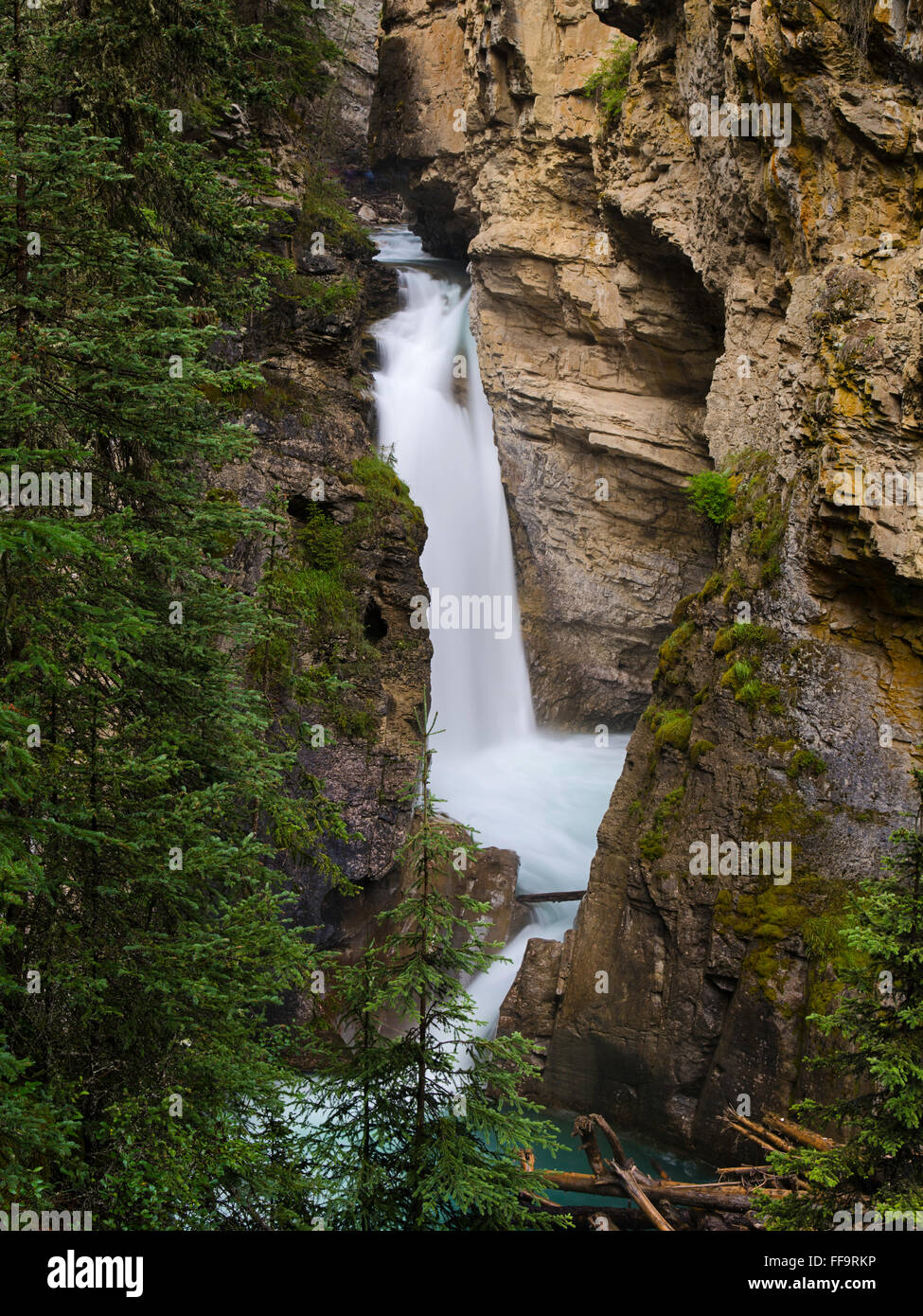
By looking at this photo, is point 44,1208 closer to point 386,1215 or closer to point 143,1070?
point 143,1070

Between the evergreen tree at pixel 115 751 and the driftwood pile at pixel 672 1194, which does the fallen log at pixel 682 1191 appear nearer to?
the driftwood pile at pixel 672 1194

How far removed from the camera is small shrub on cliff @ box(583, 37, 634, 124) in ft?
71.3

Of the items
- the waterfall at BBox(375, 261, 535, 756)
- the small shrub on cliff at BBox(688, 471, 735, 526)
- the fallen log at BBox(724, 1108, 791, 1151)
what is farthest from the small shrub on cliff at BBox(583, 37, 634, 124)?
the fallen log at BBox(724, 1108, 791, 1151)

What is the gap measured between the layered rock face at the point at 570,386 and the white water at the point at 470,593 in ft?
2.23

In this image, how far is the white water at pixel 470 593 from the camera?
71.4 feet

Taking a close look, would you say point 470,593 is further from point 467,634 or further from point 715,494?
point 715,494

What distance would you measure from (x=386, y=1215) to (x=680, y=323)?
2005 centimetres

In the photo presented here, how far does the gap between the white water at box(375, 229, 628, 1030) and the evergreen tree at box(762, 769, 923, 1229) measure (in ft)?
43.5

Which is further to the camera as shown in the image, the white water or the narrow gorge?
the white water

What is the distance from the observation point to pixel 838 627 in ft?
42.3

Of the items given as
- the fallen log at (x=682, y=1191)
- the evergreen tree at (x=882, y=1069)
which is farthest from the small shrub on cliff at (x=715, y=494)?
the fallen log at (x=682, y=1191)

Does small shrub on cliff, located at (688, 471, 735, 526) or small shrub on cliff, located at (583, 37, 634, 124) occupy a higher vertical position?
small shrub on cliff, located at (583, 37, 634, 124)

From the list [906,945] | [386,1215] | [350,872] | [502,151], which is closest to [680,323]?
[502,151]

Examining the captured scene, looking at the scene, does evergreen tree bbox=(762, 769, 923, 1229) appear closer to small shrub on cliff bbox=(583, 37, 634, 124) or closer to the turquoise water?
the turquoise water
